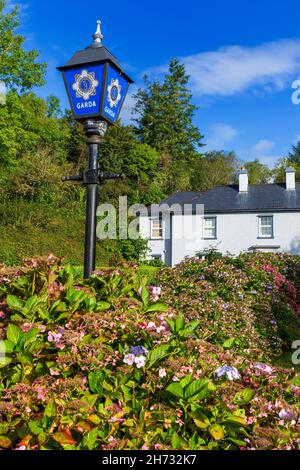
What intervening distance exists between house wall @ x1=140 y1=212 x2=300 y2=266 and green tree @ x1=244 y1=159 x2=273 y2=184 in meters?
28.5

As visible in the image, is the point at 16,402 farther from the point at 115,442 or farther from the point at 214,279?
the point at 214,279

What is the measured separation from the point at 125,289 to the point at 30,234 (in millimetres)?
22853

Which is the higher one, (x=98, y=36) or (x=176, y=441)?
(x=98, y=36)

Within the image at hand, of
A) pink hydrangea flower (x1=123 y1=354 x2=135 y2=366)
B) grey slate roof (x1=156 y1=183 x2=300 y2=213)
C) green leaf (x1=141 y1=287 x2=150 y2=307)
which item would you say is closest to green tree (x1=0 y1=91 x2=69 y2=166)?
grey slate roof (x1=156 y1=183 x2=300 y2=213)

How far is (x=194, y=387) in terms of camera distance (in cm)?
234

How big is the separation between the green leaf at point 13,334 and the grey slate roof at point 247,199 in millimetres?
31240

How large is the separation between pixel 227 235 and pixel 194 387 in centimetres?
3166

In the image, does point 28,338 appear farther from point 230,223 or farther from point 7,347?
point 230,223

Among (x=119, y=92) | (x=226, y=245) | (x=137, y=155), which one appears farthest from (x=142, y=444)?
(x=137, y=155)

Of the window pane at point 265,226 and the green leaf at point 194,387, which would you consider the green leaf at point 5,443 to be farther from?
the window pane at point 265,226

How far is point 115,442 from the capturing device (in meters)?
2.14

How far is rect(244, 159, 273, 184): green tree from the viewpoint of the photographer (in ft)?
202

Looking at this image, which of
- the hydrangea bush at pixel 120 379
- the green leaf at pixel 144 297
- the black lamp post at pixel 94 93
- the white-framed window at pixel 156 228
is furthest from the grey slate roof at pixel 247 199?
the green leaf at pixel 144 297

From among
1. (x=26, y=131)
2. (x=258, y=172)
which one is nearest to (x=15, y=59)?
(x=26, y=131)
